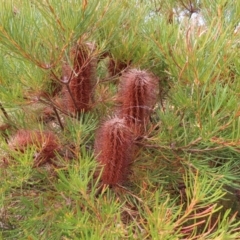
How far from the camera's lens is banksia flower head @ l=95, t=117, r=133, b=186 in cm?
80

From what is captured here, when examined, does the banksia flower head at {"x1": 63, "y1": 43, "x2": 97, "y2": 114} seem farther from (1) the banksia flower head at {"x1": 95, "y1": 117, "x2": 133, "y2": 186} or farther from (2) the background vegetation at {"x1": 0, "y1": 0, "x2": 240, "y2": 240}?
(1) the banksia flower head at {"x1": 95, "y1": 117, "x2": 133, "y2": 186}

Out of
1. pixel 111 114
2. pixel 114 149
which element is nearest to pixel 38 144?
pixel 114 149

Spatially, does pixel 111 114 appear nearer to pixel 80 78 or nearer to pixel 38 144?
pixel 80 78

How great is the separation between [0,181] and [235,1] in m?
0.65

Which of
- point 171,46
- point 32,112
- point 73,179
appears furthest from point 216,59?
point 32,112

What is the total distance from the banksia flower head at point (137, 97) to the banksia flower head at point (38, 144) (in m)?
0.17

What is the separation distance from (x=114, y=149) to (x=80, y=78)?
0.66ft

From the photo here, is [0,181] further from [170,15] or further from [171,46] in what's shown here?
[170,15]

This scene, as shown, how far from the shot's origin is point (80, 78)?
932 millimetres

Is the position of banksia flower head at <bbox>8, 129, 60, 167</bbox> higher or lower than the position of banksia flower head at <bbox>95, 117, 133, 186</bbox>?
higher

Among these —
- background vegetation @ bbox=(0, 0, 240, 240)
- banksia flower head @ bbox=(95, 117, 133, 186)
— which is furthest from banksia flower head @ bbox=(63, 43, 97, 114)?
banksia flower head @ bbox=(95, 117, 133, 186)

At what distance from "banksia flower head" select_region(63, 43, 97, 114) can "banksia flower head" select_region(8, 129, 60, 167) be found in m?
0.12

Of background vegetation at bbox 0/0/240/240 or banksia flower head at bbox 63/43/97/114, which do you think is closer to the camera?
background vegetation at bbox 0/0/240/240

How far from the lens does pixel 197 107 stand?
80cm
